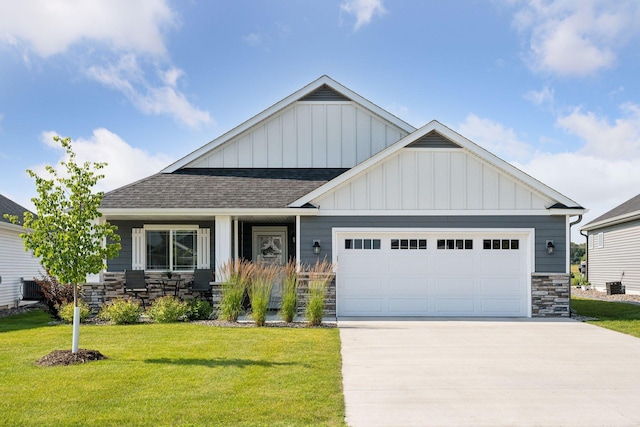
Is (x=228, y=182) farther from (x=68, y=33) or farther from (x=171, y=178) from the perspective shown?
(x=68, y=33)

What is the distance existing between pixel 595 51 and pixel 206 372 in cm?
1370

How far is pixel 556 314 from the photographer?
13039 mm

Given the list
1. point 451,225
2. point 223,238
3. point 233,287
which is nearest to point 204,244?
point 223,238

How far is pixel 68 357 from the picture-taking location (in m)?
7.80

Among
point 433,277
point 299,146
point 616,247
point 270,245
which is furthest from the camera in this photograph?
point 616,247

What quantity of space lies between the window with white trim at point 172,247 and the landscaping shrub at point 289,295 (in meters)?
3.26

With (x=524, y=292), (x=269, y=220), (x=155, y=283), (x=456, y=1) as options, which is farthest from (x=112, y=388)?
(x=456, y=1)

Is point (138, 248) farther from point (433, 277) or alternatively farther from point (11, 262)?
point (433, 277)

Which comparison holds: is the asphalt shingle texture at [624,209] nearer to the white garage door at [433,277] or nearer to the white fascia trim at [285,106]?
the white garage door at [433,277]

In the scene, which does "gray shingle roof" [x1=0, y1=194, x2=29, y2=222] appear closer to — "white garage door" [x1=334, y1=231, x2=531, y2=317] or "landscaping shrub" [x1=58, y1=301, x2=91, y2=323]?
"landscaping shrub" [x1=58, y1=301, x2=91, y2=323]

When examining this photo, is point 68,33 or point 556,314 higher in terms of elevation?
point 68,33

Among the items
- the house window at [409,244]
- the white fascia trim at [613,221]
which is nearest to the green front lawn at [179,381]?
the house window at [409,244]

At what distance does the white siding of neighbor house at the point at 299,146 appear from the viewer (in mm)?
15992

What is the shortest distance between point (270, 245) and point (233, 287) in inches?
157
